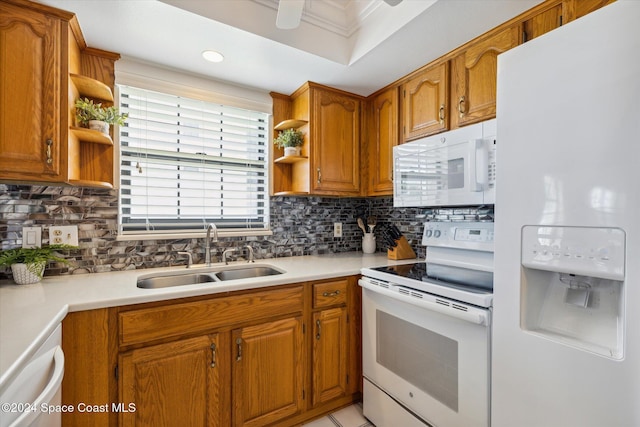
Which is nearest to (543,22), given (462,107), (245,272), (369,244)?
(462,107)

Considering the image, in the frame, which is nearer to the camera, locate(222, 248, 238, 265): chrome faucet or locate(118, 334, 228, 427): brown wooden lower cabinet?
locate(118, 334, 228, 427): brown wooden lower cabinet

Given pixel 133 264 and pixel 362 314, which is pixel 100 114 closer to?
pixel 133 264

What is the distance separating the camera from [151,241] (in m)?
1.91

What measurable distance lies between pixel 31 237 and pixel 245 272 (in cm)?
116

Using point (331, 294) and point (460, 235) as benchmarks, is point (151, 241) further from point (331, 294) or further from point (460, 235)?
point (460, 235)

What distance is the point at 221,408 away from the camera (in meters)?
1.46

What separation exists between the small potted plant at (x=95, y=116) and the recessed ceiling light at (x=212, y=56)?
23.8 inches

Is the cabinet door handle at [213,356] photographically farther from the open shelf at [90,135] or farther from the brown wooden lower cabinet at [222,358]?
the open shelf at [90,135]

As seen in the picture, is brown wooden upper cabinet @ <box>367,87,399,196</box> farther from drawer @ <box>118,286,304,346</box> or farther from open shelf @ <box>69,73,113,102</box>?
open shelf @ <box>69,73,113,102</box>

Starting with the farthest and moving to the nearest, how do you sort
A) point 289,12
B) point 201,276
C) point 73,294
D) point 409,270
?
point 201,276, point 409,270, point 73,294, point 289,12

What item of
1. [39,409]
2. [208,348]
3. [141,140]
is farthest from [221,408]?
[141,140]

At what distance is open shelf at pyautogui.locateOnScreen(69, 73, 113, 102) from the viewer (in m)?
1.54

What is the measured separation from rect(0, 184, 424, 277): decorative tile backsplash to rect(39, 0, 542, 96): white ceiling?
0.91m

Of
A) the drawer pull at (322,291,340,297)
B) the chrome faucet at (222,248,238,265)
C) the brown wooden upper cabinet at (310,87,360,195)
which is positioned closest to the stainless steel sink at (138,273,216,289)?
the chrome faucet at (222,248,238,265)
